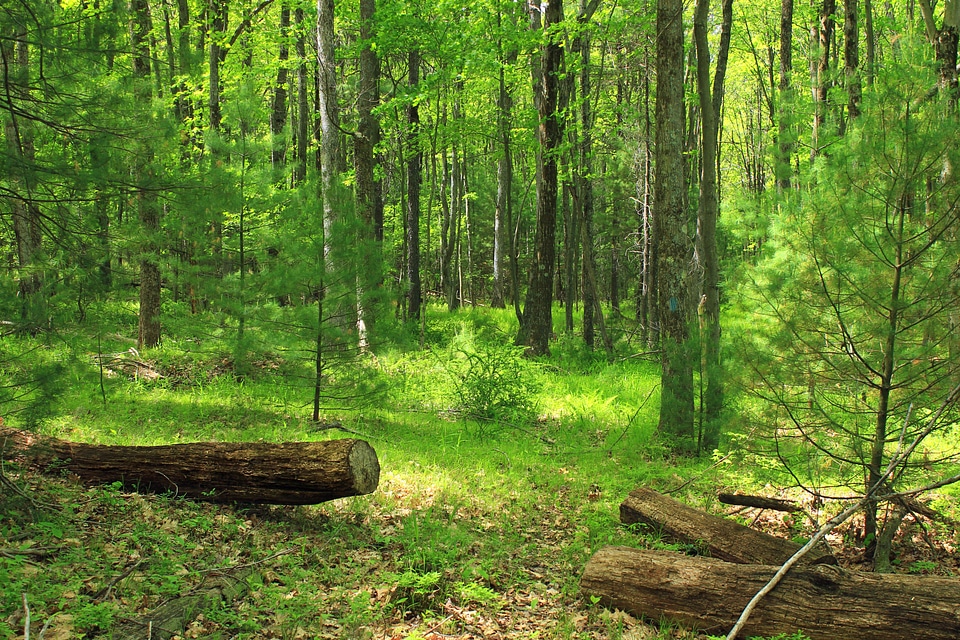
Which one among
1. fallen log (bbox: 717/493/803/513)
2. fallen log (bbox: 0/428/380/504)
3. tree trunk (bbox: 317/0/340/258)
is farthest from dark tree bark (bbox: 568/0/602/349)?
fallen log (bbox: 0/428/380/504)

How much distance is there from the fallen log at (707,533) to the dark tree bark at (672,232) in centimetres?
231

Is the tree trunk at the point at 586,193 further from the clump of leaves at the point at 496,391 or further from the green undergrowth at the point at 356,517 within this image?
the clump of leaves at the point at 496,391

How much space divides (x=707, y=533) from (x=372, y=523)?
282cm

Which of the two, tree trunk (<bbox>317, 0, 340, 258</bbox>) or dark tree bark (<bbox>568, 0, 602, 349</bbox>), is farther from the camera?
dark tree bark (<bbox>568, 0, 602, 349</bbox>)

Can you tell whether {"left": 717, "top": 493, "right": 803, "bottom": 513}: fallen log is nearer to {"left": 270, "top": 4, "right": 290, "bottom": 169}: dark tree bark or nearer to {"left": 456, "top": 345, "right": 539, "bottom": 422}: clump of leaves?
{"left": 456, "top": 345, "right": 539, "bottom": 422}: clump of leaves

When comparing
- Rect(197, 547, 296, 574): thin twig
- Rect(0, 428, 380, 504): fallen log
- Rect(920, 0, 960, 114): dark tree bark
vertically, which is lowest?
Rect(197, 547, 296, 574): thin twig

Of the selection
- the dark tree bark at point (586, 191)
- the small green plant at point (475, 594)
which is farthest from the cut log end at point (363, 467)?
the dark tree bark at point (586, 191)

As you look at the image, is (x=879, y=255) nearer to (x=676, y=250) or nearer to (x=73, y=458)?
(x=676, y=250)

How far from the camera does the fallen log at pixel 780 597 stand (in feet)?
12.2

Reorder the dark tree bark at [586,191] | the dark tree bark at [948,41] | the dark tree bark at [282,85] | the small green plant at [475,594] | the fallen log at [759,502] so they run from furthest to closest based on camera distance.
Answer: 1. the dark tree bark at [282,85]
2. the dark tree bark at [586,191]
3. the dark tree bark at [948,41]
4. the fallen log at [759,502]
5. the small green plant at [475,594]

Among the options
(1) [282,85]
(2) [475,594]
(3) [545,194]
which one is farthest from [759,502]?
(1) [282,85]

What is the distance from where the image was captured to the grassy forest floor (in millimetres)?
3984

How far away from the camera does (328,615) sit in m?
4.06

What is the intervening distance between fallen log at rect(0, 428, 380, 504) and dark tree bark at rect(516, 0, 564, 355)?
8.92m
